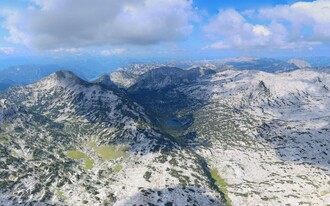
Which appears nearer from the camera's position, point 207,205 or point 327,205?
point 327,205

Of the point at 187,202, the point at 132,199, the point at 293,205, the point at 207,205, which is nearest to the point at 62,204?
the point at 132,199

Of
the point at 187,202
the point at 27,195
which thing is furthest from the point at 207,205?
the point at 27,195

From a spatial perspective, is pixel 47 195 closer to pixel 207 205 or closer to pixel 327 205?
pixel 207 205

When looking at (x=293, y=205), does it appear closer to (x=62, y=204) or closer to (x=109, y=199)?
(x=109, y=199)

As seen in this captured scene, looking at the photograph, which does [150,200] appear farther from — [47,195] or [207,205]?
[47,195]

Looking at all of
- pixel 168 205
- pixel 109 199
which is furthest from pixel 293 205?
pixel 109 199

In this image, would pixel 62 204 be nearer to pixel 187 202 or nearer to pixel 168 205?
pixel 168 205
